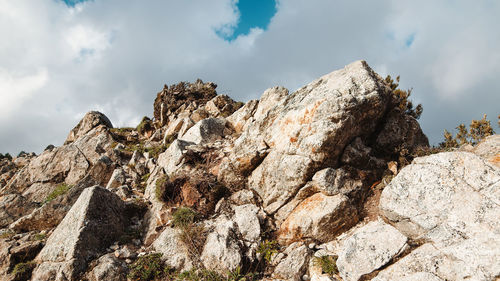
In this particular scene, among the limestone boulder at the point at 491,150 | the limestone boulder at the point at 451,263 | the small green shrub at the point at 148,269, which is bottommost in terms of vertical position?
the limestone boulder at the point at 451,263

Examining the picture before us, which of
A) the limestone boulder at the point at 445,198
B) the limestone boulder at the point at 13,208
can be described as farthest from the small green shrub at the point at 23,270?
the limestone boulder at the point at 445,198

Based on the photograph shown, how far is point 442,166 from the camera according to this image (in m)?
7.42

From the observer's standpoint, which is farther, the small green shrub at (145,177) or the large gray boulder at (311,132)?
the small green shrub at (145,177)

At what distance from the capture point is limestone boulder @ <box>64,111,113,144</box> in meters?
27.8

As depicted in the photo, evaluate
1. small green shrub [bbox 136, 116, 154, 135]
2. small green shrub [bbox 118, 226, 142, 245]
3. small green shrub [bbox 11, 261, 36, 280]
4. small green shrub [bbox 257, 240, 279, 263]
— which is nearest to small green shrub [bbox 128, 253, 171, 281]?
small green shrub [bbox 118, 226, 142, 245]

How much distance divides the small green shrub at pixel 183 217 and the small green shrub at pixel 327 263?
5432 millimetres

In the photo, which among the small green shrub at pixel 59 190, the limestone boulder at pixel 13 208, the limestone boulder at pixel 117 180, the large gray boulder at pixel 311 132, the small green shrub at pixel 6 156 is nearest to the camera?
the large gray boulder at pixel 311 132

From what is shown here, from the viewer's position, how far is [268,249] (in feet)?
29.3

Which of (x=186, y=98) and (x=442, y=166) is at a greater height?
(x=186, y=98)

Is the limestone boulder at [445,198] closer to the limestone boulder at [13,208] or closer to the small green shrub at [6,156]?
the limestone boulder at [13,208]

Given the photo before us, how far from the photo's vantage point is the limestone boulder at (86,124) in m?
27.8

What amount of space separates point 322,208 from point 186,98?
2347cm

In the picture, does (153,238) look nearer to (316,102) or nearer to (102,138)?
(316,102)

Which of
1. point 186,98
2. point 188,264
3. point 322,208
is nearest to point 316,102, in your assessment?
point 322,208
